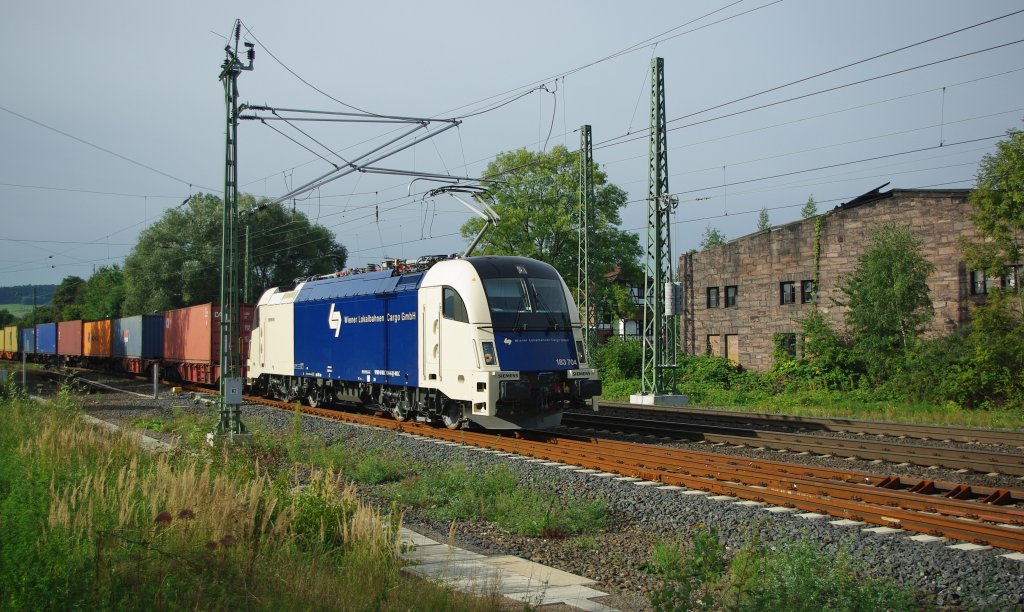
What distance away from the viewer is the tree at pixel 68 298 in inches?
3979

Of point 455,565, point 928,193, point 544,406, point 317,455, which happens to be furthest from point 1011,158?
point 455,565

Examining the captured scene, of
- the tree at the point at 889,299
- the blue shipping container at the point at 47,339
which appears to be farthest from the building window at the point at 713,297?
the blue shipping container at the point at 47,339

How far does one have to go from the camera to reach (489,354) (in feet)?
51.6

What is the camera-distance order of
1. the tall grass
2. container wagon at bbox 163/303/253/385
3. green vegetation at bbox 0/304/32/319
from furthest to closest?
green vegetation at bbox 0/304/32/319, container wagon at bbox 163/303/253/385, the tall grass

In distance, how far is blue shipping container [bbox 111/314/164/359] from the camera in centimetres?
3897

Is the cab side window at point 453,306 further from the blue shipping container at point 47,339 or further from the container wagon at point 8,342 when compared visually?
the container wagon at point 8,342

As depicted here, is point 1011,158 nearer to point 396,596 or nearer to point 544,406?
point 544,406

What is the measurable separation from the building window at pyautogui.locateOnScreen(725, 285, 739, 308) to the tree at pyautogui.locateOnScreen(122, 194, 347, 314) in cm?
3322

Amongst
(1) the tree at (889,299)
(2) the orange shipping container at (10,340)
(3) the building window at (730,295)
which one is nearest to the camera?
(1) the tree at (889,299)

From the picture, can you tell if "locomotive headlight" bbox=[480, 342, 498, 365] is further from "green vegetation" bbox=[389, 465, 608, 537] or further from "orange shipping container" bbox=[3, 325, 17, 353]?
"orange shipping container" bbox=[3, 325, 17, 353]

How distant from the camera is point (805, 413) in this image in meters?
23.3

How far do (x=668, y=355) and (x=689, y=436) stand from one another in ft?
27.2

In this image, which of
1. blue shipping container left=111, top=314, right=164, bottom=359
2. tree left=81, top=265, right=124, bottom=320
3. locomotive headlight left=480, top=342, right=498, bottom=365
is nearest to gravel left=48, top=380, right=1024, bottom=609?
locomotive headlight left=480, top=342, right=498, bottom=365

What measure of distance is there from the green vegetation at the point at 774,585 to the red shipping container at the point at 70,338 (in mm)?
54073
